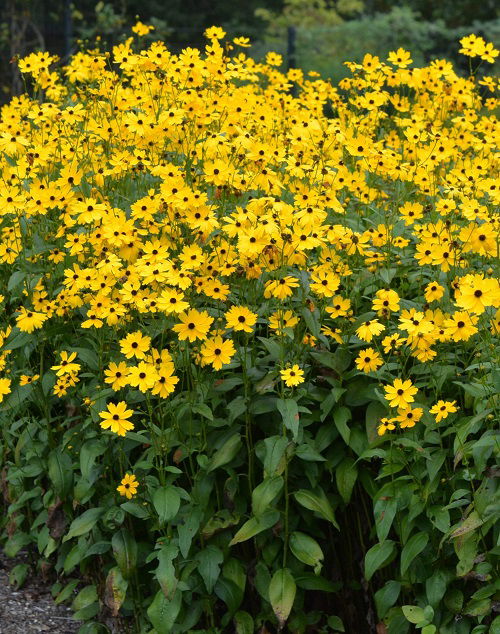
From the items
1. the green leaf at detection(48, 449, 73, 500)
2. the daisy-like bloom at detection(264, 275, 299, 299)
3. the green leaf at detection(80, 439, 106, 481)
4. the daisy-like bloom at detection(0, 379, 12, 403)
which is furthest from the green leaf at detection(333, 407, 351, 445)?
the daisy-like bloom at detection(0, 379, 12, 403)

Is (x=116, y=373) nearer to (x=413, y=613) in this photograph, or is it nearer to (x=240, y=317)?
(x=240, y=317)

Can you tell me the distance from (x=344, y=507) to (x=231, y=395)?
484 millimetres

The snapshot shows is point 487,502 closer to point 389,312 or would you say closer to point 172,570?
point 389,312

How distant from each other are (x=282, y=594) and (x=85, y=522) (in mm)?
691

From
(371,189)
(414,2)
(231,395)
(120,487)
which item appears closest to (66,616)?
(120,487)

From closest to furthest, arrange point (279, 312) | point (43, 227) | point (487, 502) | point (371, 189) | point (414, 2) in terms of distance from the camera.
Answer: point (487, 502) → point (279, 312) → point (43, 227) → point (371, 189) → point (414, 2)

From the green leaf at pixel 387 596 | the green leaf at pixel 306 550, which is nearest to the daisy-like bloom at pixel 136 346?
the green leaf at pixel 306 550

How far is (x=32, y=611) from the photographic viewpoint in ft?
11.9

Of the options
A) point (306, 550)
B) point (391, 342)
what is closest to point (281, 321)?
point (391, 342)

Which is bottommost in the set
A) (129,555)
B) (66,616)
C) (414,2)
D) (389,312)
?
(66,616)

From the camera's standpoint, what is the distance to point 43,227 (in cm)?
354

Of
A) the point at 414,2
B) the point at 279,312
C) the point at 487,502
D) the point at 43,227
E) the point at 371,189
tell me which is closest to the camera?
the point at 487,502

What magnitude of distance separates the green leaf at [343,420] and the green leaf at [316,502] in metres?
0.18

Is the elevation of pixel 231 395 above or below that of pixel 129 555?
above
